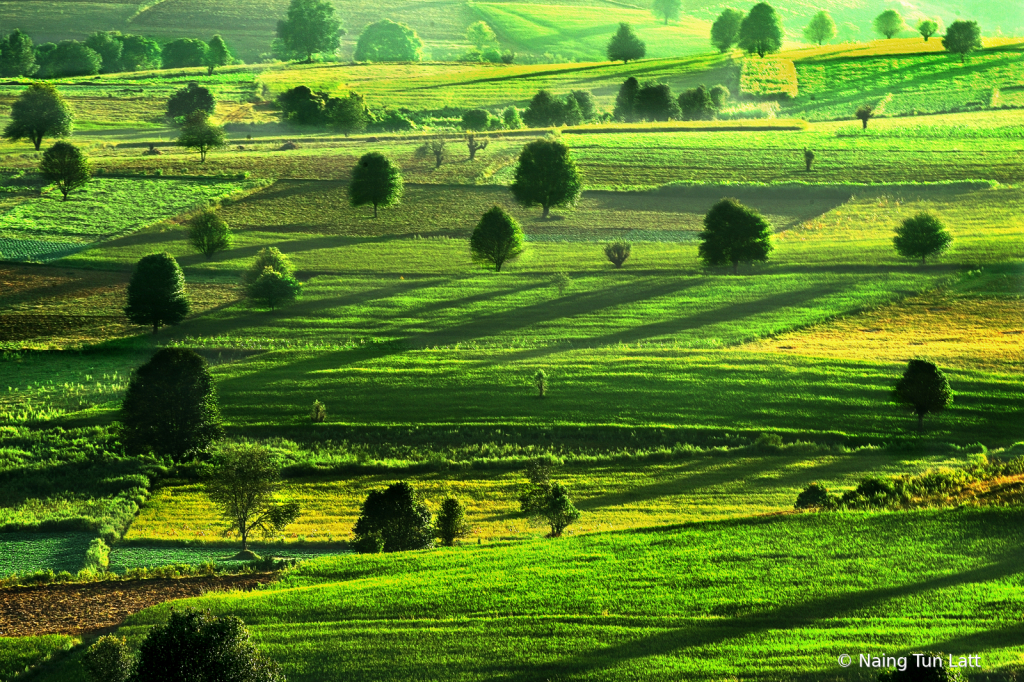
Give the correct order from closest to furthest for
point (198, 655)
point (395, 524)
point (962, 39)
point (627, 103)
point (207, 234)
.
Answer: point (198, 655) → point (395, 524) → point (207, 234) → point (627, 103) → point (962, 39)

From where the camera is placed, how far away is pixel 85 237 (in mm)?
106250

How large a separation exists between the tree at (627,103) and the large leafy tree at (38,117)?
90.0 metres

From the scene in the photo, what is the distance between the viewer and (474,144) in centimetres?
14525

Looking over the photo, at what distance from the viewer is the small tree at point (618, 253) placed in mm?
98375

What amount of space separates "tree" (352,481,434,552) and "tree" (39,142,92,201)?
9185 cm

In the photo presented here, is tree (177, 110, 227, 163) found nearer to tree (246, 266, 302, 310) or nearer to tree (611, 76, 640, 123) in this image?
tree (246, 266, 302, 310)

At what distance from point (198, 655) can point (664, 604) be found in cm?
1434

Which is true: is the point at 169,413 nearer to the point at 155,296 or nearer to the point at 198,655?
the point at 155,296

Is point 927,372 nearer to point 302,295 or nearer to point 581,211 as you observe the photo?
point 302,295

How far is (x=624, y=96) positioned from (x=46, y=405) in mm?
134061

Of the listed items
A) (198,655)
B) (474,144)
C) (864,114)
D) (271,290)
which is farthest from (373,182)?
(198,655)

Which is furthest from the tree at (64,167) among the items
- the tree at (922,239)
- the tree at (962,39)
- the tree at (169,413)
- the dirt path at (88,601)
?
the tree at (962,39)

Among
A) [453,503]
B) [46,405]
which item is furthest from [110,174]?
[453,503]

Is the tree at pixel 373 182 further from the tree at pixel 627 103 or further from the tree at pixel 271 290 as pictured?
the tree at pixel 627 103
